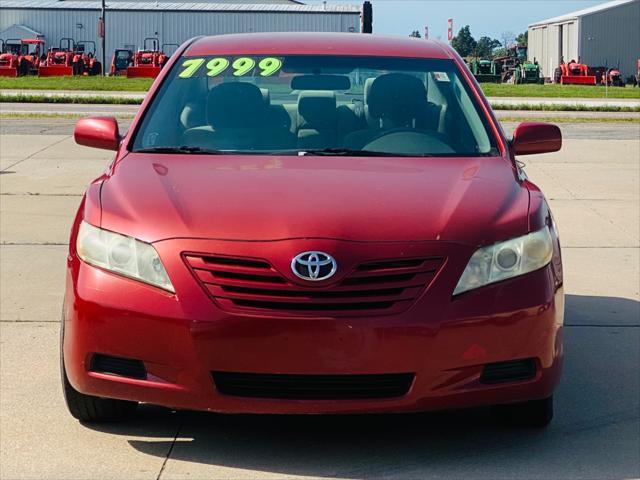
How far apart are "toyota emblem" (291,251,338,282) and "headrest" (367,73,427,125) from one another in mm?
1614

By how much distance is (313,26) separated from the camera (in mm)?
69062

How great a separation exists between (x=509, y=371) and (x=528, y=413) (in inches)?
17.9

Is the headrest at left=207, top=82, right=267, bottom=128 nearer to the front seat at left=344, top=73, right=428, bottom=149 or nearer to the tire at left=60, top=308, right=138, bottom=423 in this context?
the front seat at left=344, top=73, right=428, bottom=149

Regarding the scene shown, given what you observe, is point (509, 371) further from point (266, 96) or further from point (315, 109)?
point (266, 96)

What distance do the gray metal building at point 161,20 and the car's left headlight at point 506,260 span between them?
64.3 metres

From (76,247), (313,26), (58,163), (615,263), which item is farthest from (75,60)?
(76,247)

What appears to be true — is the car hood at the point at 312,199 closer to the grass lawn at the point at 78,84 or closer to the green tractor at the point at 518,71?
the grass lawn at the point at 78,84

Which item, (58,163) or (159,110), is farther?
(58,163)

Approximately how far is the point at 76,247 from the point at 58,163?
30.0 feet

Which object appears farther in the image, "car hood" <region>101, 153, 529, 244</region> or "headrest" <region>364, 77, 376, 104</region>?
"headrest" <region>364, 77, 376, 104</region>

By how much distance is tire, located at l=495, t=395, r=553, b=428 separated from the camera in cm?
451

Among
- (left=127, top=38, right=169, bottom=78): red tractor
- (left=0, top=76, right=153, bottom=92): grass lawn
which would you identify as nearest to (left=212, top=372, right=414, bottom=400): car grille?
(left=0, top=76, right=153, bottom=92): grass lawn

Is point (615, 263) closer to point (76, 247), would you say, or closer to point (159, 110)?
point (159, 110)

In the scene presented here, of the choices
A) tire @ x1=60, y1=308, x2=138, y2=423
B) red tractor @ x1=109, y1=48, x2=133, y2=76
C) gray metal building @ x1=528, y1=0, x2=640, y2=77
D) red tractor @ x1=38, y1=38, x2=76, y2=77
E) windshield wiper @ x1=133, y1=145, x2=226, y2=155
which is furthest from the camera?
gray metal building @ x1=528, y1=0, x2=640, y2=77
